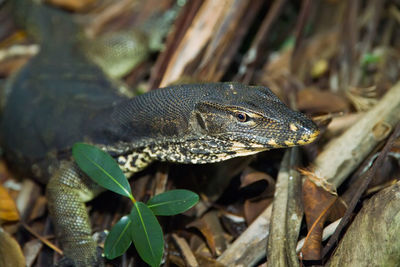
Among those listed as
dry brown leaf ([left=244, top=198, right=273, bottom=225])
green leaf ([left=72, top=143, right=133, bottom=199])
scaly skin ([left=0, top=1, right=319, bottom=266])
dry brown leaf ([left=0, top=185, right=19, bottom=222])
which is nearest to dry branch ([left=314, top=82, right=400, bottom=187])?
dry brown leaf ([left=244, top=198, right=273, bottom=225])

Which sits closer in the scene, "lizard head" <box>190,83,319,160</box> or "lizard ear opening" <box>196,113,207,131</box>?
"lizard head" <box>190,83,319,160</box>

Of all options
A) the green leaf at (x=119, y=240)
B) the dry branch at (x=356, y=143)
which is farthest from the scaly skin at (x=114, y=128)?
the dry branch at (x=356, y=143)

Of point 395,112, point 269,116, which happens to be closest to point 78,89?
point 269,116

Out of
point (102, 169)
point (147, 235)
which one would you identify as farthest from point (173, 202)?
point (102, 169)

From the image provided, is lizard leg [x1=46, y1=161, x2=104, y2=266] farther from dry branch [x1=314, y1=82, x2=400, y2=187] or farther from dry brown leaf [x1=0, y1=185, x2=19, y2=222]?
dry branch [x1=314, y1=82, x2=400, y2=187]

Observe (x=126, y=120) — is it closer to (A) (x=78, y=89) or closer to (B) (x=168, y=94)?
(B) (x=168, y=94)

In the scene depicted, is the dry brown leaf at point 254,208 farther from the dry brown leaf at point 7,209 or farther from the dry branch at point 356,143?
the dry brown leaf at point 7,209

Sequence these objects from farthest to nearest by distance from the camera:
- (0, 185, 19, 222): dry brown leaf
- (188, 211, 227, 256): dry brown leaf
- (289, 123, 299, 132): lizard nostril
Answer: (0, 185, 19, 222): dry brown leaf → (188, 211, 227, 256): dry brown leaf → (289, 123, 299, 132): lizard nostril
